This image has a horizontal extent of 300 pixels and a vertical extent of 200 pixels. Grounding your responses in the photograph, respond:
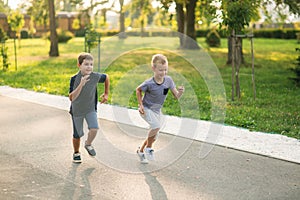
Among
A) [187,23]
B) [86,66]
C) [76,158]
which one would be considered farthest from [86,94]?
[187,23]

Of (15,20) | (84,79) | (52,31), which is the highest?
(15,20)

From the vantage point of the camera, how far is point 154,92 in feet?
20.1

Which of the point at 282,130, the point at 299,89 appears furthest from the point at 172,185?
the point at 299,89

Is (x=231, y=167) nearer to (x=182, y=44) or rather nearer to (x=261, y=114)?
(x=261, y=114)

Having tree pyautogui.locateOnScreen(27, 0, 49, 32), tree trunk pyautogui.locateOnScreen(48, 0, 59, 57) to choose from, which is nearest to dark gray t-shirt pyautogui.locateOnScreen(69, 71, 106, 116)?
tree trunk pyautogui.locateOnScreen(48, 0, 59, 57)

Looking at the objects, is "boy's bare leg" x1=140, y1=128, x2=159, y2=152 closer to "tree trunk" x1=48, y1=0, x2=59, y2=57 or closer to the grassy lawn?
the grassy lawn

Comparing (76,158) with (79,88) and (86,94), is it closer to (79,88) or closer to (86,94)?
(86,94)

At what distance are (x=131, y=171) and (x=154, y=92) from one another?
100 cm

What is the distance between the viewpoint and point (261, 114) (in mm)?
9672

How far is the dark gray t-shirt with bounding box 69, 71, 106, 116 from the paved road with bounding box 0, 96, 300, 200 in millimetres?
686

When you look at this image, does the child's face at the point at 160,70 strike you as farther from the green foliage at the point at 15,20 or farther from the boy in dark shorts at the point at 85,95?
the green foliage at the point at 15,20

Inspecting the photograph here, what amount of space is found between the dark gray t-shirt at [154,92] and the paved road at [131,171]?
75 centimetres

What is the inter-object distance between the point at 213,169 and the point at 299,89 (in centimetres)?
833

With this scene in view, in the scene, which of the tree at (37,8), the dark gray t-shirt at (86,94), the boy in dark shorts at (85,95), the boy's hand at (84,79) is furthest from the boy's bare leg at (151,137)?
the tree at (37,8)
